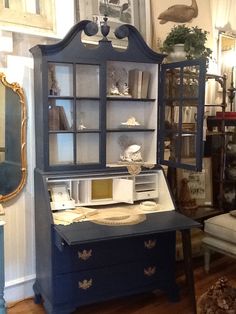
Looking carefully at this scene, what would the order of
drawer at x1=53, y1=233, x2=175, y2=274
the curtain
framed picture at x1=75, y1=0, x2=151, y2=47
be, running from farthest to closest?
the curtain
framed picture at x1=75, y1=0, x2=151, y2=47
drawer at x1=53, y1=233, x2=175, y2=274

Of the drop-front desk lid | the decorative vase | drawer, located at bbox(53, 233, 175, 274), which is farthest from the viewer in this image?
the decorative vase

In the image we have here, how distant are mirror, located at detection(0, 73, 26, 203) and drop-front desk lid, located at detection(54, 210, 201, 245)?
50cm

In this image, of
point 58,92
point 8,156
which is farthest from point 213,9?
point 8,156

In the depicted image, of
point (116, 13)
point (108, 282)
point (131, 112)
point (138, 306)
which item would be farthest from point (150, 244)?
point (116, 13)

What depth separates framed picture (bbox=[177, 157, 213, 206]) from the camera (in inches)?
133

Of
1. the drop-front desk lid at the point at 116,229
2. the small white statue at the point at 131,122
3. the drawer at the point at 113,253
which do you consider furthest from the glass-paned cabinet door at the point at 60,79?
the drawer at the point at 113,253

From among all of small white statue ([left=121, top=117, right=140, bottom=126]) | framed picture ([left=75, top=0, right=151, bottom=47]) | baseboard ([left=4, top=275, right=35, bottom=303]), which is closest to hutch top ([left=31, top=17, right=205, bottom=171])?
small white statue ([left=121, top=117, right=140, bottom=126])

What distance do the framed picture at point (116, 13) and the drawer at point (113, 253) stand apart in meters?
1.43

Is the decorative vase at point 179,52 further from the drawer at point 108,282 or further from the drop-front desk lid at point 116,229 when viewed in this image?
the drawer at point 108,282

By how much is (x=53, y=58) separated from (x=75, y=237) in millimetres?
1086

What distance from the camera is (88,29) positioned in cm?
235

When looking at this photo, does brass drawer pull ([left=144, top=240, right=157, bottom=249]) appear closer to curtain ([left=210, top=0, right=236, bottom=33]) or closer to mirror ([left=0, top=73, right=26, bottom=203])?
mirror ([left=0, top=73, right=26, bottom=203])

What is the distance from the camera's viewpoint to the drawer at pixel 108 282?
2301 mm

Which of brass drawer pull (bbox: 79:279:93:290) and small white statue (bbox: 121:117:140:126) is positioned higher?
small white statue (bbox: 121:117:140:126)
